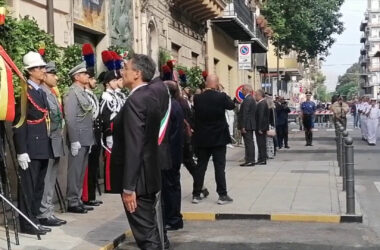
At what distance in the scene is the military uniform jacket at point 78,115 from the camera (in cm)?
870

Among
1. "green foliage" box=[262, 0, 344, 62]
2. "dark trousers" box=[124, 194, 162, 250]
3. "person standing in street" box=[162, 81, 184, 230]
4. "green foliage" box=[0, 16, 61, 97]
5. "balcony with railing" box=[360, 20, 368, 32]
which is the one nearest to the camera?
"dark trousers" box=[124, 194, 162, 250]

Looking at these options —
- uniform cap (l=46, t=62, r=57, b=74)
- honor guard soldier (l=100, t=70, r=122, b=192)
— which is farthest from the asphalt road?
uniform cap (l=46, t=62, r=57, b=74)

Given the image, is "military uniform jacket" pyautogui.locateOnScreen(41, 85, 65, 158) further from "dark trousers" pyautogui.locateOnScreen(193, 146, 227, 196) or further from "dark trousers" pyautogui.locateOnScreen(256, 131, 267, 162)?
"dark trousers" pyautogui.locateOnScreen(256, 131, 267, 162)

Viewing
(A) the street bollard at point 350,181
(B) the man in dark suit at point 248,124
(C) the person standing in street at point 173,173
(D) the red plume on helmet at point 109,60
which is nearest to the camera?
(C) the person standing in street at point 173,173

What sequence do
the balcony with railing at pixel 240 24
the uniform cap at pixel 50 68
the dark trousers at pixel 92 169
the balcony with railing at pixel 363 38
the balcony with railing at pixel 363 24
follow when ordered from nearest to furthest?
the uniform cap at pixel 50 68
the dark trousers at pixel 92 169
the balcony with railing at pixel 240 24
the balcony with railing at pixel 363 24
the balcony with railing at pixel 363 38

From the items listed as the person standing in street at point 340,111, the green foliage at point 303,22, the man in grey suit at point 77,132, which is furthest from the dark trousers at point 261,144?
the green foliage at point 303,22

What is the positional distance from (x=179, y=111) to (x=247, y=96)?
8.21 meters

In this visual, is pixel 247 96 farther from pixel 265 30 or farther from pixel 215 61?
pixel 265 30

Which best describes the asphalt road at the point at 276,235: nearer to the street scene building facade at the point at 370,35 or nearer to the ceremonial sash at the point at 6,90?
the ceremonial sash at the point at 6,90

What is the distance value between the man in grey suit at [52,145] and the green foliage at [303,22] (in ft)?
102

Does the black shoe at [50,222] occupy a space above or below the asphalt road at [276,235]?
above

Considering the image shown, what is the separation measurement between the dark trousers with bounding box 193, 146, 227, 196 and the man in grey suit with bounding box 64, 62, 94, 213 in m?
1.76

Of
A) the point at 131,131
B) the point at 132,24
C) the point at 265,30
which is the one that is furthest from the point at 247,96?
the point at 265,30

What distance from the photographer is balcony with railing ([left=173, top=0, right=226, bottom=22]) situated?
21106mm
